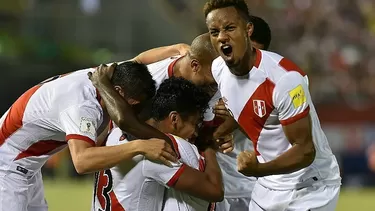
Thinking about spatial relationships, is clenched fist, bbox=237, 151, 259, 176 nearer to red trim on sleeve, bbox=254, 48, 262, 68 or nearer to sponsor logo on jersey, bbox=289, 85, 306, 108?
sponsor logo on jersey, bbox=289, 85, 306, 108

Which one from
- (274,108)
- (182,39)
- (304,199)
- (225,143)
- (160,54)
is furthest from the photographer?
(182,39)

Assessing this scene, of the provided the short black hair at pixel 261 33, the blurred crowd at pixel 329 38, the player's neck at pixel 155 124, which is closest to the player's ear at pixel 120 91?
the player's neck at pixel 155 124

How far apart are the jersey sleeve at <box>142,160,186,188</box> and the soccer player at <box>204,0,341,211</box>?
1.22ft

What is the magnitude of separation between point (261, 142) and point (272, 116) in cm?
22

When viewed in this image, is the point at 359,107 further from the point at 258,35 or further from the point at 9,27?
the point at 258,35

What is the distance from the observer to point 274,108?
404cm

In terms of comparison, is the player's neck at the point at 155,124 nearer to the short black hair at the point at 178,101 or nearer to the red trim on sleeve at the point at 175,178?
the short black hair at the point at 178,101

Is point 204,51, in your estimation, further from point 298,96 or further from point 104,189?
point 104,189

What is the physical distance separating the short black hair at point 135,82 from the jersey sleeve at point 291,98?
0.67 m

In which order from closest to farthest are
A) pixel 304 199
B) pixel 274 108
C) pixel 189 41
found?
pixel 274 108, pixel 304 199, pixel 189 41

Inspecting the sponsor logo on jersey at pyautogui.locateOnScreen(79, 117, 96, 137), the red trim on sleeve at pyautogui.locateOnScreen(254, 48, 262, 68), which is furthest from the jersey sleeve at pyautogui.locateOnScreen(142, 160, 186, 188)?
the red trim on sleeve at pyautogui.locateOnScreen(254, 48, 262, 68)

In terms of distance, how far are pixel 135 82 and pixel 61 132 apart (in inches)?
23.2

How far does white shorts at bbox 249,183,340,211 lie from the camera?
4227 millimetres

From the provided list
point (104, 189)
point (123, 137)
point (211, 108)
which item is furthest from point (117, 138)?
point (211, 108)
